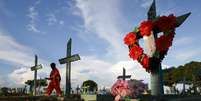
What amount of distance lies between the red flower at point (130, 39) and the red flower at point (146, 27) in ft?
1.60

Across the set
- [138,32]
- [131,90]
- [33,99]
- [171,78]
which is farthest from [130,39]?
[171,78]

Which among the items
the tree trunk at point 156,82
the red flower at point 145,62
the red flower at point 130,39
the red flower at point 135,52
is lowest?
the tree trunk at point 156,82

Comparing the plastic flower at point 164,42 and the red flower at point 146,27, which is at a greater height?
the red flower at point 146,27

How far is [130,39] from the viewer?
681 inches

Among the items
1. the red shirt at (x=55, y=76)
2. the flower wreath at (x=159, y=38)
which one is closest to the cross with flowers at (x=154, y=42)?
the flower wreath at (x=159, y=38)

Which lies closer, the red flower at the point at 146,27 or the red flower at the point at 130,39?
the red flower at the point at 146,27

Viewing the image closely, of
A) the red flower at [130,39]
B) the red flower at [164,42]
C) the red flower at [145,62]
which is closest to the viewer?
the red flower at [164,42]

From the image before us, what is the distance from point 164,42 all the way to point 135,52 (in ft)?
4.46

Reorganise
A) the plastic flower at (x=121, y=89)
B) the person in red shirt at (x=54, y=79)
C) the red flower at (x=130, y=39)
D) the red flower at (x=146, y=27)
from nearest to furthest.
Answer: the plastic flower at (x=121, y=89) → the red flower at (x=146, y=27) → the red flower at (x=130, y=39) → the person in red shirt at (x=54, y=79)

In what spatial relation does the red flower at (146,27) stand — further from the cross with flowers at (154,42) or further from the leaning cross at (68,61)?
the leaning cross at (68,61)

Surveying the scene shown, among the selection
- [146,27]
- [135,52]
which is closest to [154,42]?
[146,27]

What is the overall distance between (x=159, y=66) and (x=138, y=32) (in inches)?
70.5

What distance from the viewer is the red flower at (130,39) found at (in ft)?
56.4

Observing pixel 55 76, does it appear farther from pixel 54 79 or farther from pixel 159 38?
pixel 159 38
